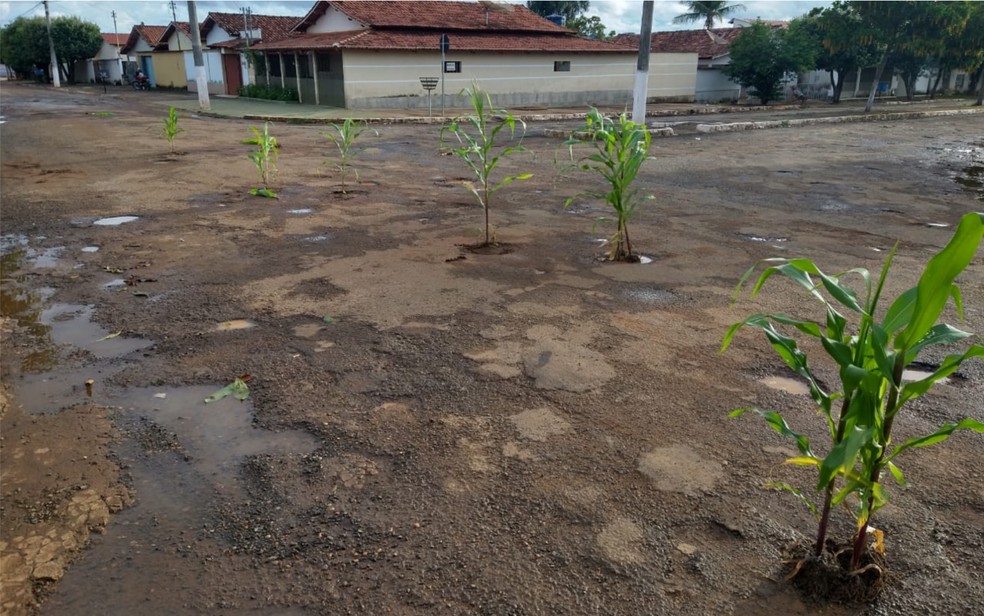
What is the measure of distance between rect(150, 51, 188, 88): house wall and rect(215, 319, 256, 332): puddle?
4384 cm

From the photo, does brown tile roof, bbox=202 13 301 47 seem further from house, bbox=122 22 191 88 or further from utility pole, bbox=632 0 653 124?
utility pole, bbox=632 0 653 124

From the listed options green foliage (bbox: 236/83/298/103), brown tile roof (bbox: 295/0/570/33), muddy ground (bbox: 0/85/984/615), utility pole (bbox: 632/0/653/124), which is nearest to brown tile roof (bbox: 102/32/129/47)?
green foliage (bbox: 236/83/298/103)

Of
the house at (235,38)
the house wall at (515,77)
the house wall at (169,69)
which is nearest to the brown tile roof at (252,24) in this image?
the house at (235,38)

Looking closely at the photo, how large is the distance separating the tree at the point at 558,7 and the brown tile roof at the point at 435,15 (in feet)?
53.4

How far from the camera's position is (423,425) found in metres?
3.58

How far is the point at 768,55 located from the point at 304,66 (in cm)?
2022

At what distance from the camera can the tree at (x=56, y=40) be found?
172ft

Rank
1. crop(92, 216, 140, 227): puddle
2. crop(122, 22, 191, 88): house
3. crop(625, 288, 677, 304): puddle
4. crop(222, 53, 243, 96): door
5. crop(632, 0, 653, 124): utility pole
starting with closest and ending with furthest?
crop(625, 288, 677, 304): puddle
crop(92, 216, 140, 227): puddle
crop(632, 0, 653, 124): utility pole
crop(222, 53, 243, 96): door
crop(122, 22, 191, 88): house

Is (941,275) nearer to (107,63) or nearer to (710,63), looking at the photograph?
(710,63)

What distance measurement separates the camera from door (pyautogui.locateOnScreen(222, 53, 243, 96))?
122ft

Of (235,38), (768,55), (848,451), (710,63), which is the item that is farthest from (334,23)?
(848,451)

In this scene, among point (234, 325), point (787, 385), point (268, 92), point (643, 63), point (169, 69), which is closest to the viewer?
point (787, 385)

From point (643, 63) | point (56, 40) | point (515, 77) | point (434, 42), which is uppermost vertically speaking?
point (56, 40)

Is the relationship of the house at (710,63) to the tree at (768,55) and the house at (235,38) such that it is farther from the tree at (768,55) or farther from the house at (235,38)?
the house at (235,38)
